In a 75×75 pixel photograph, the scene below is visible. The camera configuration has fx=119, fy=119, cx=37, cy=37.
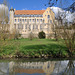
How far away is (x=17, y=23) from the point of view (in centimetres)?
5906

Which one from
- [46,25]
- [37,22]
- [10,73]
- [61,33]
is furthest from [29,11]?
[10,73]

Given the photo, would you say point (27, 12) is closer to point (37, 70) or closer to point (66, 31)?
point (66, 31)

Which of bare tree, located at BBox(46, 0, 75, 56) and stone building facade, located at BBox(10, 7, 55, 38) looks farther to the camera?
stone building facade, located at BBox(10, 7, 55, 38)

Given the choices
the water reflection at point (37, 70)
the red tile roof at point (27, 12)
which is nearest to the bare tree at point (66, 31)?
the water reflection at point (37, 70)

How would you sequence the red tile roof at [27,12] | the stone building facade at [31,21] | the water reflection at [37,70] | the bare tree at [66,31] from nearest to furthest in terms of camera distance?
the water reflection at [37,70]
the bare tree at [66,31]
the stone building facade at [31,21]
the red tile roof at [27,12]

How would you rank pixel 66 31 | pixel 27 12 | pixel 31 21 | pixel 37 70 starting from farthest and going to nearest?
pixel 27 12
pixel 31 21
pixel 66 31
pixel 37 70

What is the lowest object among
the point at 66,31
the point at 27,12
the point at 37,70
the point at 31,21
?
the point at 37,70

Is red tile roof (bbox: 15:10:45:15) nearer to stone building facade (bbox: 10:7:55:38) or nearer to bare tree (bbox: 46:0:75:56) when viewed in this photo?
stone building facade (bbox: 10:7:55:38)

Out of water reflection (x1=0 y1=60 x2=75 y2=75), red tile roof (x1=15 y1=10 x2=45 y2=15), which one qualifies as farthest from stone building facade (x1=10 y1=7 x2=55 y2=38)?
water reflection (x1=0 y1=60 x2=75 y2=75)

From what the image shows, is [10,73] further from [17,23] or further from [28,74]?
[17,23]

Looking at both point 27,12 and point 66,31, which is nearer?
point 66,31

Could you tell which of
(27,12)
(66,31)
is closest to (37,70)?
(66,31)

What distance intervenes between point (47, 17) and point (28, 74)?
5427cm

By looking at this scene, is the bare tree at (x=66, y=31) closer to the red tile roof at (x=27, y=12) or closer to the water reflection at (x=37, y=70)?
the water reflection at (x=37, y=70)
